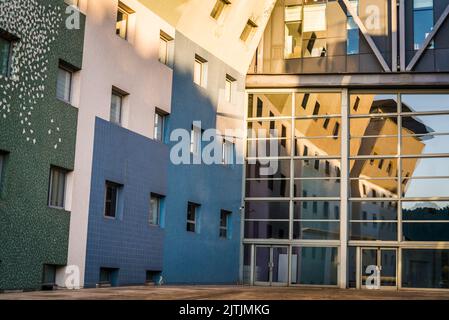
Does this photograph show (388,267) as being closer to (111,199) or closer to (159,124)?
(159,124)

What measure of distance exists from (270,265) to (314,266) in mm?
1805

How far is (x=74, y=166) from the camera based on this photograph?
18812 mm

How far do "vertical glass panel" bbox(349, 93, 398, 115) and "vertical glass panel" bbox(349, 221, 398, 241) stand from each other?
4491 mm

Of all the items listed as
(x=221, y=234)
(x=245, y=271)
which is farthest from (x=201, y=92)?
(x=245, y=271)

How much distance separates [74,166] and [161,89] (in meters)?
5.46

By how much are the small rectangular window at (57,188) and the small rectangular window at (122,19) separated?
5.15 metres

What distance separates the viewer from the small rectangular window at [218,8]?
25.5 m

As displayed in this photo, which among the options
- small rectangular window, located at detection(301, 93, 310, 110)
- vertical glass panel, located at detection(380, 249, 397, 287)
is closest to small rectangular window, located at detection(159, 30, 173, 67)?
small rectangular window, located at detection(301, 93, 310, 110)

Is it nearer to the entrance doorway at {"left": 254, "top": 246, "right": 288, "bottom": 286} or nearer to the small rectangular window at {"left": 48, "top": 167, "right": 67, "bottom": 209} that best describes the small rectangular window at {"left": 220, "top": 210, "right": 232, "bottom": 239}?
the entrance doorway at {"left": 254, "top": 246, "right": 288, "bottom": 286}

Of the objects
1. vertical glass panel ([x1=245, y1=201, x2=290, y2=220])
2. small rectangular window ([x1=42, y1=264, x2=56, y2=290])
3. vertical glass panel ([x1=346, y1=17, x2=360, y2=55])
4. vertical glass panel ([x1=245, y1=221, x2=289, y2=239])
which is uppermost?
vertical glass panel ([x1=346, y1=17, x2=360, y2=55])

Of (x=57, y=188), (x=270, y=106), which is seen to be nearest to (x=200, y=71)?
(x=270, y=106)

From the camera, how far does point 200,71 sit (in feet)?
85.5

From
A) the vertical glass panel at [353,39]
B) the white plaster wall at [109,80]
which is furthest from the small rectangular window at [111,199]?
the vertical glass panel at [353,39]

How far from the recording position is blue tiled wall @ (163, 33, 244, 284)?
77.6 feet
